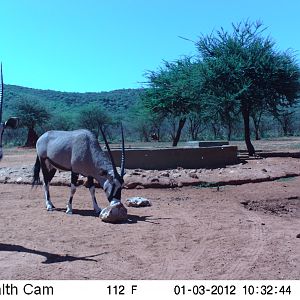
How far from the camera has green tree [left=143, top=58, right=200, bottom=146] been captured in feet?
90.2

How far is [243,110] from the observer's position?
2403 centimetres

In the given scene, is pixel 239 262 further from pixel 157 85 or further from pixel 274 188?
pixel 157 85

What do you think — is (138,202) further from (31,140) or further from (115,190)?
(31,140)

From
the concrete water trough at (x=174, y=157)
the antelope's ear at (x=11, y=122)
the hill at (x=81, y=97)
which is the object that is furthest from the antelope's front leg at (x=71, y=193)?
the hill at (x=81, y=97)

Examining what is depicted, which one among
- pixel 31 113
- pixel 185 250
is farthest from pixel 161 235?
pixel 31 113

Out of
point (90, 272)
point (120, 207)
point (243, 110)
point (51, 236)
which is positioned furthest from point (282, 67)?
point (90, 272)

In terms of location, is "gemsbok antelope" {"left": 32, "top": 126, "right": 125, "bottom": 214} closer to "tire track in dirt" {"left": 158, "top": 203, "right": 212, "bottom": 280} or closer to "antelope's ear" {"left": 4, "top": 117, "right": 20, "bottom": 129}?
"tire track in dirt" {"left": 158, "top": 203, "right": 212, "bottom": 280}

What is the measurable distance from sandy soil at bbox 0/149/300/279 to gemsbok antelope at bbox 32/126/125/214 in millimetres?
625

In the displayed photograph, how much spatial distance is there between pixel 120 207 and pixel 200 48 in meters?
17.8

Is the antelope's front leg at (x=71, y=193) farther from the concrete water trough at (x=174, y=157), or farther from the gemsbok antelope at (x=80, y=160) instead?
the concrete water trough at (x=174, y=157)

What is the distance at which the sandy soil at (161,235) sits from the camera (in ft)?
20.9

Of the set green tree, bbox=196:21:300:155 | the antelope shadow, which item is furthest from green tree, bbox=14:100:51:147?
the antelope shadow

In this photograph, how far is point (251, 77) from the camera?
23.8 meters

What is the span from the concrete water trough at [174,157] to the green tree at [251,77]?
18.1 ft
